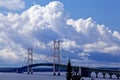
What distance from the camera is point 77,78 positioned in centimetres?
6066

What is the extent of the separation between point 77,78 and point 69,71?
386cm

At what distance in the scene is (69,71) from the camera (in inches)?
2250
